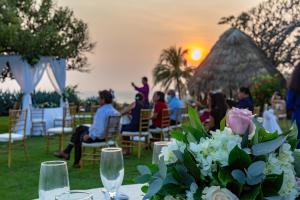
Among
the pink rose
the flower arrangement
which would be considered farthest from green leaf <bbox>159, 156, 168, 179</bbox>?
the pink rose

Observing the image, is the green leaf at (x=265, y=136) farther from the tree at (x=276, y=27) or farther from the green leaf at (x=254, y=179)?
the tree at (x=276, y=27)

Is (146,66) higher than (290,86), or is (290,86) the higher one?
(146,66)

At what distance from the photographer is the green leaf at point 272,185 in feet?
3.99

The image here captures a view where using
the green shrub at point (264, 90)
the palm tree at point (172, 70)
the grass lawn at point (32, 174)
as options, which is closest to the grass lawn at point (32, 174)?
the grass lawn at point (32, 174)

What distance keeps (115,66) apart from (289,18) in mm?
14434

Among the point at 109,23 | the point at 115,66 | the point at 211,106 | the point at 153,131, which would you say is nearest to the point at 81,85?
the point at 115,66

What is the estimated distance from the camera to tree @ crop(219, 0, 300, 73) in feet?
94.2

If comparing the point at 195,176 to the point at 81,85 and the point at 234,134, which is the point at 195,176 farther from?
the point at 81,85

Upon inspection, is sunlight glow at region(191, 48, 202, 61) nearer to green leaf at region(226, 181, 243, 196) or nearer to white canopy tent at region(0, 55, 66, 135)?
white canopy tent at region(0, 55, 66, 135)

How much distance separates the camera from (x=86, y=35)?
19422mm

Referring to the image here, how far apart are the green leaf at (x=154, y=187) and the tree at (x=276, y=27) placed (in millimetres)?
28266

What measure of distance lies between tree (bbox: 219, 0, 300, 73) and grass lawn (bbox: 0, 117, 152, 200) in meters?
21.3

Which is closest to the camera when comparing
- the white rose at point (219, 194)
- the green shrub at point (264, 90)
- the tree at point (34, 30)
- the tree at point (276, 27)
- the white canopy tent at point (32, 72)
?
the white rose at point (219, 194)

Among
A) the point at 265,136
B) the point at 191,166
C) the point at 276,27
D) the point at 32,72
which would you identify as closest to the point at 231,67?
the point at 276,27
